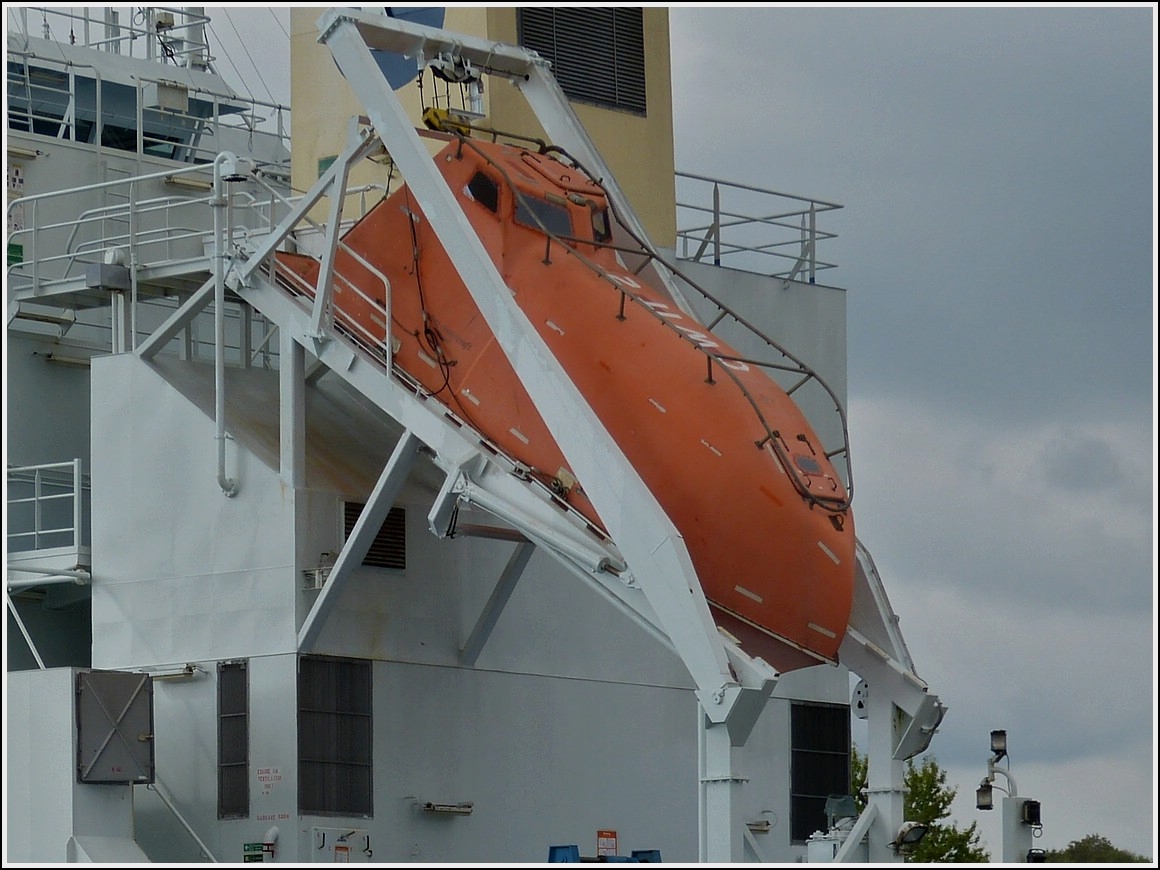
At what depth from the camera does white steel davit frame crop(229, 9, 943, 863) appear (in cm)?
1989

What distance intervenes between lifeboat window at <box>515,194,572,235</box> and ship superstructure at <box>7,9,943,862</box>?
0.12 m

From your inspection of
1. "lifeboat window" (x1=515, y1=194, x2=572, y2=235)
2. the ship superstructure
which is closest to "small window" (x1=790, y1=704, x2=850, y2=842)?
the ship superstructure

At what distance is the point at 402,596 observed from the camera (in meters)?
24.9

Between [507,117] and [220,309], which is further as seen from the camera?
[507,117]

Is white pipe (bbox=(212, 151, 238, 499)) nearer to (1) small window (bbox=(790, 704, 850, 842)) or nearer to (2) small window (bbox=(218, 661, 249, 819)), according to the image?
(2) small window (bbox=(218, 661, 249, 819))

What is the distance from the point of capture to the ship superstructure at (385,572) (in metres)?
22.0

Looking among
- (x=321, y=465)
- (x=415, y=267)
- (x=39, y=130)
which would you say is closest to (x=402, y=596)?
(x=321, y=465)

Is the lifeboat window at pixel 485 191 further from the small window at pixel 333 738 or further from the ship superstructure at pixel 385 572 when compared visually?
the small window at pixel 333 738

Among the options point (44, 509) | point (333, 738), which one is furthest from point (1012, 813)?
point (44, 509)

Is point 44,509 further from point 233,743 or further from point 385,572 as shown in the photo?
point 385,572

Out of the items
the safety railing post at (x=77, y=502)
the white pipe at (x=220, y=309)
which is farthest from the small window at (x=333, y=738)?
the safety railing post at (x=77, y=502)

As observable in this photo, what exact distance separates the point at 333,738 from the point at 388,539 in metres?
2.26

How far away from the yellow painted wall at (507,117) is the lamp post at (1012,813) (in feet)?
32.4

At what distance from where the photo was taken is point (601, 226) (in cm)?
2427
